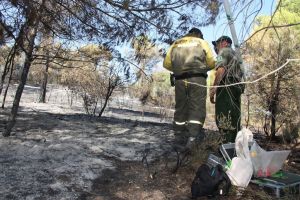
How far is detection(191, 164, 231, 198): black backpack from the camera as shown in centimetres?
367

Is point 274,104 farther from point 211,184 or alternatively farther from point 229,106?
point 211,184

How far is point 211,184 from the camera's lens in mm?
3658

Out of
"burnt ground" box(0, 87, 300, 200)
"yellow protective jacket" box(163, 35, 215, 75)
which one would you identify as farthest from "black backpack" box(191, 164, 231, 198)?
"yellow protective jacket" box(163, 35, 215, 75)

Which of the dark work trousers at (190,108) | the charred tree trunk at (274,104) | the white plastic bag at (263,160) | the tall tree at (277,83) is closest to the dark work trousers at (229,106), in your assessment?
the dark work trousers at (190,108)

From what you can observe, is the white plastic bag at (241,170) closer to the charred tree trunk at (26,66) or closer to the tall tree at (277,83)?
the charred tree trunk at (26,66)

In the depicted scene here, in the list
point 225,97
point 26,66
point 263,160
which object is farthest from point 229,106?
point 26,66

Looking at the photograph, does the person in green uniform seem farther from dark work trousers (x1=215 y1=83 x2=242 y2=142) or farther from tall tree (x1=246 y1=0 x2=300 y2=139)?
tall tree (x1=246 y1=0 x2=300 y2=139)

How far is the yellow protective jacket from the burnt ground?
105 cm

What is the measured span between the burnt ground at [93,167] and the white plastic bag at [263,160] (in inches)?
7.6

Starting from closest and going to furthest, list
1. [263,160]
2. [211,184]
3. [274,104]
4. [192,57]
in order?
[211,184] < [263,160] < [192,57] < [274,104]

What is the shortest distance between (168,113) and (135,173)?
12626 millimetres

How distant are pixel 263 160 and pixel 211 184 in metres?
0.69

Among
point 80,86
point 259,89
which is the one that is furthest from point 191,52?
point 80,86

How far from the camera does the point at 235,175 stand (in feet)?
12.6
